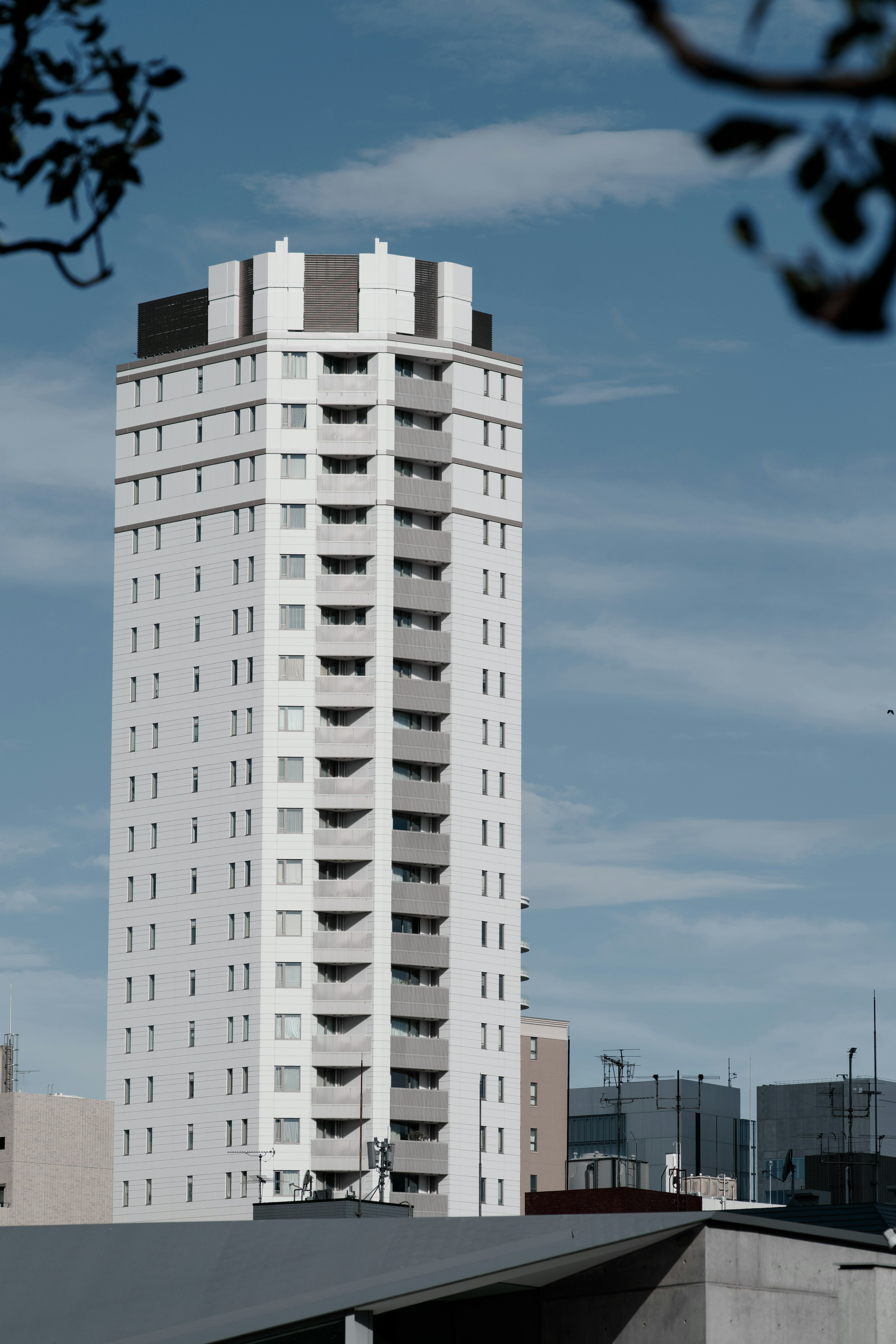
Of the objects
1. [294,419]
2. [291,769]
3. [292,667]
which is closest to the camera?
[291,769]

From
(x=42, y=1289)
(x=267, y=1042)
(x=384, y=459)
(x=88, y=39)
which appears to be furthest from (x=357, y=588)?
(x=88, y=39)

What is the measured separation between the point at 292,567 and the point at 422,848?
17833 millimetres

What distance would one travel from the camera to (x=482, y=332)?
13225cm

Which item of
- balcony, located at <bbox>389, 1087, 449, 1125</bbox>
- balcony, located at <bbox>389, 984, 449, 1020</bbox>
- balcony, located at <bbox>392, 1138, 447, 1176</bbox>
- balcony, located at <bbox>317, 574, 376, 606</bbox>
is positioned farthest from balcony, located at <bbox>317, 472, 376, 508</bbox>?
balcony, located at <bbox>392, 1138, 447, 1176</bbox>

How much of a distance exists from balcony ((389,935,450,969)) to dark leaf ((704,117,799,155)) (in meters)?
114

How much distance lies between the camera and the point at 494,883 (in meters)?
123

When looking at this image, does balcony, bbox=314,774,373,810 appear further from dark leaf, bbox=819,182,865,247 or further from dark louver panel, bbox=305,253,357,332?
dark leaf, bbox=819,182,865,247

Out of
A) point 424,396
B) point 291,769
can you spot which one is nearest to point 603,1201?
point 291,769

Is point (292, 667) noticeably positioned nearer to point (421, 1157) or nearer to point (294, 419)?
point (294, 419)

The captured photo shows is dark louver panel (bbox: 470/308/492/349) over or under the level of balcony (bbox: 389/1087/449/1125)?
over

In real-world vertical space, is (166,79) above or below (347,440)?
below

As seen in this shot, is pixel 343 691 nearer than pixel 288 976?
No

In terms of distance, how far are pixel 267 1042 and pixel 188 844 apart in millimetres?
12693

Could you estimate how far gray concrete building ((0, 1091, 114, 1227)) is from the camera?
11862 centimetres
